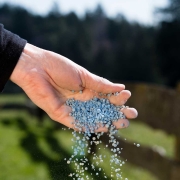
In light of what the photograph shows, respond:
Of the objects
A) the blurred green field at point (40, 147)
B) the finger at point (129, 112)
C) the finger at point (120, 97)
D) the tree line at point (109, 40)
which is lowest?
the tree line at point (109, 40)

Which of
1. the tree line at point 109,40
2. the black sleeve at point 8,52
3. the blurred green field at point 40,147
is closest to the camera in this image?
the black sleeve at point 8,52

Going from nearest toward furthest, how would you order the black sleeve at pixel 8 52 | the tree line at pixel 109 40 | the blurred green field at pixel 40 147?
the black sleeve at pixel 8 52 < the blurred green field at pixel 40 147 < the tree line at pixel 109 40

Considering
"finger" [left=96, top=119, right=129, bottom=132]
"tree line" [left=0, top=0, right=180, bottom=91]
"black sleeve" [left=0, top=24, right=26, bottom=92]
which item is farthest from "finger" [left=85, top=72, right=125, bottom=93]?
"tree line" [left=0, top=0, right=180, bottom=91]

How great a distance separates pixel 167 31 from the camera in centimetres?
1324

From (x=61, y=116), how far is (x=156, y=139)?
4.14m

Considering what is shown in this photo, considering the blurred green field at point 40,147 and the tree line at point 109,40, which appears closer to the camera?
the blurred green field at point 40,147

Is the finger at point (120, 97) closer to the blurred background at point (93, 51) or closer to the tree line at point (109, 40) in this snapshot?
the blurred background at point (93, 51)

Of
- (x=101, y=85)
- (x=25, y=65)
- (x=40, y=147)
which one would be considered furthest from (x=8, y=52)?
(x=40, y=147)

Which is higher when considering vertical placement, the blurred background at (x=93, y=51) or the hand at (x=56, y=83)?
the hand at (x=56, y=83)

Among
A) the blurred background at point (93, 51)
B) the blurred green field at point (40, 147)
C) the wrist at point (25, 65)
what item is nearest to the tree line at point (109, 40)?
the blurred background at point (93, 51)

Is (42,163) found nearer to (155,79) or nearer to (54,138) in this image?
(54,138)

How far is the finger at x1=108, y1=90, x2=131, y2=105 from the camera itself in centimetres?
163

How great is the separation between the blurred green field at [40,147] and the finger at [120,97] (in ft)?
1.19

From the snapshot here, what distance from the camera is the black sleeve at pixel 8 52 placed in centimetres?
162
